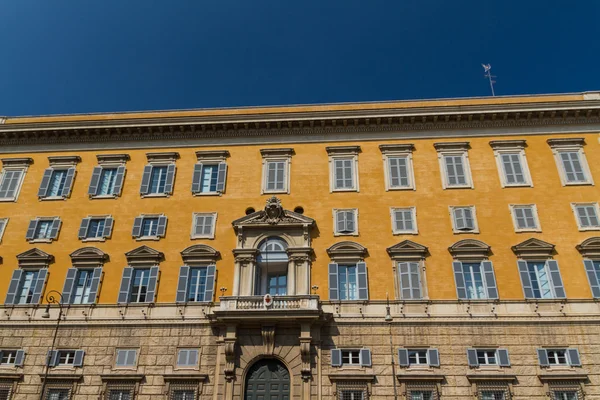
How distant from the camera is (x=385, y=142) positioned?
31.5m

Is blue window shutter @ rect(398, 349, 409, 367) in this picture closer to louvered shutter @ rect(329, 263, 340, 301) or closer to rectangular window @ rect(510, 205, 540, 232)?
louvered shutter @ rect(329, 263, 340, 301)

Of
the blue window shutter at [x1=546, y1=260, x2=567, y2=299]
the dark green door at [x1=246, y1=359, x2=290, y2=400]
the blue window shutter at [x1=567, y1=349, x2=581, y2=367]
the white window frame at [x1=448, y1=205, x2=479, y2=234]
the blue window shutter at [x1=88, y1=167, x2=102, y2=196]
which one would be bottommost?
the dark green door at [x1=246, y1=359, x2=290, y2=400]

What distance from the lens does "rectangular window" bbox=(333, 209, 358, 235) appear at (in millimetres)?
28625

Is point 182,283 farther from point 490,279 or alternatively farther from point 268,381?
point 490,279

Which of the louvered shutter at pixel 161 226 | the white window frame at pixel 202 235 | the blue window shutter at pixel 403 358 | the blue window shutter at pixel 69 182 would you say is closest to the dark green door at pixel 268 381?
the blue window shutter at pixel 403 358

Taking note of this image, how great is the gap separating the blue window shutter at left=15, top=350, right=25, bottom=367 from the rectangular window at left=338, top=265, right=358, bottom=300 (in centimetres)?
1629

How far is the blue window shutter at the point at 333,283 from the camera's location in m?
26.9

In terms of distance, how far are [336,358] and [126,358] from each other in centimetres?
1043

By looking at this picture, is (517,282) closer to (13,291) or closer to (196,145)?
(196,145)

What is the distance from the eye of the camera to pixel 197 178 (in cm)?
3112

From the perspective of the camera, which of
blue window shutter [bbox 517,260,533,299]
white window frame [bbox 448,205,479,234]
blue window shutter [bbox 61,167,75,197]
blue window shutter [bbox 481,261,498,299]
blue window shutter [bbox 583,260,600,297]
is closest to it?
blue window shutter [bbox 583,260,600,297]

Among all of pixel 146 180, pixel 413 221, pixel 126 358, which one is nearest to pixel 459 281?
pixel 413 221

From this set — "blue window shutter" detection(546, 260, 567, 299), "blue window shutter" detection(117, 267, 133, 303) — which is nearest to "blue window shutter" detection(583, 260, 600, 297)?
"blue window shutter" detection(546, 260, 567, 299)

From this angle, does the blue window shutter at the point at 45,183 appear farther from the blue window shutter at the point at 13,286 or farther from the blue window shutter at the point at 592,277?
the blue window shutter at the point at 592,277
